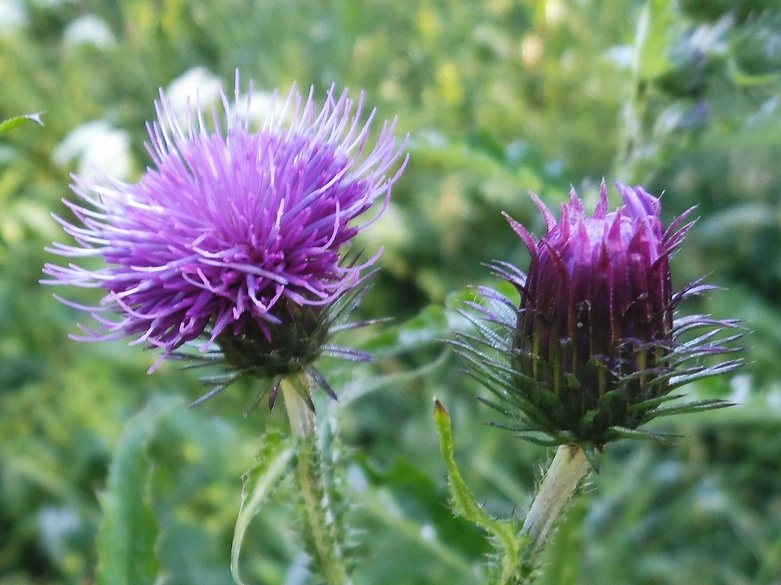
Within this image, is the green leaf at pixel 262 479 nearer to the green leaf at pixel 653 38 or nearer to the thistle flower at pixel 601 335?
the thistle flower at pixel 601 335

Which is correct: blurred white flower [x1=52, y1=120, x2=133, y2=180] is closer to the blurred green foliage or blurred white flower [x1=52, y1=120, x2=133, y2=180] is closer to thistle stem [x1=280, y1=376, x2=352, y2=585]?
the blurred green foliage

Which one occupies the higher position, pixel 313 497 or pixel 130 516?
pixel 313 497

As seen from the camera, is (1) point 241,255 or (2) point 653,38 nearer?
(1) point 241,255

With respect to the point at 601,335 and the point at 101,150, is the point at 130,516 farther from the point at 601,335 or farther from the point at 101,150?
the point at 101,150

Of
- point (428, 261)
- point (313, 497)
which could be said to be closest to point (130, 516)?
point (313, 497)

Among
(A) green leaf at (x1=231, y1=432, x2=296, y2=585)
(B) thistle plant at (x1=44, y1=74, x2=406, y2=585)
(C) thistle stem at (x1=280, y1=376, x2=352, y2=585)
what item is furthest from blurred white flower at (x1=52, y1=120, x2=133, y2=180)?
(A) green leaf at (x1=231, y1=432, x2=296, y2=585)

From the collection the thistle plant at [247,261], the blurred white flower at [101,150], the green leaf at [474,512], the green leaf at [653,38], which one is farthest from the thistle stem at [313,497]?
the blurred white flower at [101,150]
